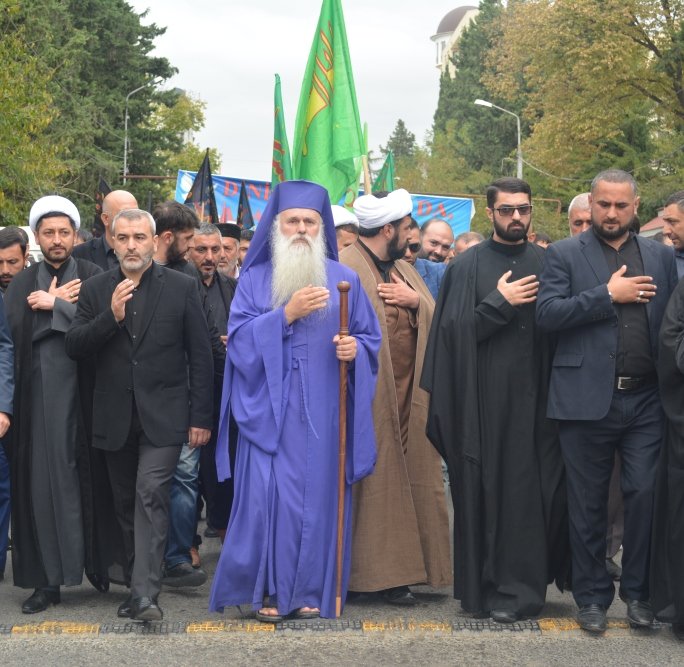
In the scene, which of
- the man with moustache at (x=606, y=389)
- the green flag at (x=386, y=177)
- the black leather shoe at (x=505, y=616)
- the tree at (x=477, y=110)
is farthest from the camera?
the tree at (x=477, y=110)

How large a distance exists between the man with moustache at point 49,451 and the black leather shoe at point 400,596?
156cm

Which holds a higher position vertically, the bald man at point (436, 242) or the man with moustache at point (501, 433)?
the bald man at point (436, 242)

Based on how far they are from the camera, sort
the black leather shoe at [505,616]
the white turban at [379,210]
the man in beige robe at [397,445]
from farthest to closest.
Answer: the white turban at [379,210] < the man in beige robe at [397,445] < the black leather shoe at [505,616]

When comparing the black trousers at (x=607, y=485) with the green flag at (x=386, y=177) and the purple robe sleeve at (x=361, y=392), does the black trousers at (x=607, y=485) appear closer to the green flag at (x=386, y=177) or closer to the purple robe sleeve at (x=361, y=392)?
the purple robe sleeve at (x=361, y=392)

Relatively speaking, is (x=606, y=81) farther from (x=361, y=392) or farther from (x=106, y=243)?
(x=361, y=392)

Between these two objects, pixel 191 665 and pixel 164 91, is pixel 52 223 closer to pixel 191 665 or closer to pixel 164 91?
pixel 191 665

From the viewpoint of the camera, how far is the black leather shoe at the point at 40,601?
6895mm

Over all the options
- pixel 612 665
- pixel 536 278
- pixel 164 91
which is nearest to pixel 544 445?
pixel 536 278

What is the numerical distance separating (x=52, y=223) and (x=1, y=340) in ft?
2.33

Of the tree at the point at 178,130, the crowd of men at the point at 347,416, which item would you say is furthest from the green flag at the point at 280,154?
the tree at the point at 178,130

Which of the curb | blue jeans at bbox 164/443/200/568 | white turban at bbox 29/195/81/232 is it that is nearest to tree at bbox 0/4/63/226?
white turban at bbox 29/195/81/232

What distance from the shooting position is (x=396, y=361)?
7.59 m

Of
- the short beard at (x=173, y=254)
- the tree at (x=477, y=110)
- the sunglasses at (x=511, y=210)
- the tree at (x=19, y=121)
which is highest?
the tree at (x=477, y=110)

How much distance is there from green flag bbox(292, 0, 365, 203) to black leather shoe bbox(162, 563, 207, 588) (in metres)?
3.39
